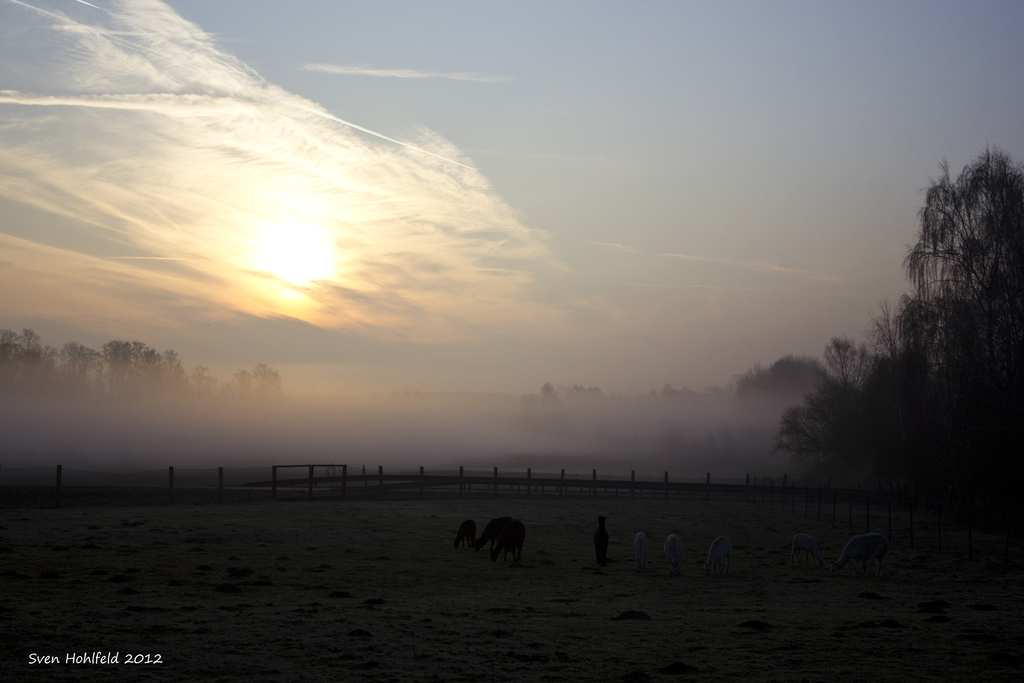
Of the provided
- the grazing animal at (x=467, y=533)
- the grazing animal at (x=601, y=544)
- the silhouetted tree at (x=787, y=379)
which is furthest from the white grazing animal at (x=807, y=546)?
the silhouetted tree at (x=787, y=379)

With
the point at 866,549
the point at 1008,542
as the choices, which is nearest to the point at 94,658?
the point at 866,549

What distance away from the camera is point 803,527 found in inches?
1282

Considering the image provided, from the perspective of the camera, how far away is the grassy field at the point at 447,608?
30.7 ft

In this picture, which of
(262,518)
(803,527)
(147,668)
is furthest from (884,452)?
(147,668)

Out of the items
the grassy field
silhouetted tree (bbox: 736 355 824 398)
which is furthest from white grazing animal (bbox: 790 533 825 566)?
silhouetted tree (bbox: 736 355 824 398)

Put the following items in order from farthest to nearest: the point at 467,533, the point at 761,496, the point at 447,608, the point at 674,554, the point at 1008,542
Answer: the point at 761,496
the point at 1008,542
the point at 467,533
the point at 674,554
the point at 447,608

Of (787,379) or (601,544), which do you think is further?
(787,379)

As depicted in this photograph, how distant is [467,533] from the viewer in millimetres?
23469

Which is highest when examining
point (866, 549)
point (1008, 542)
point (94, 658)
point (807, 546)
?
point (94, 658)

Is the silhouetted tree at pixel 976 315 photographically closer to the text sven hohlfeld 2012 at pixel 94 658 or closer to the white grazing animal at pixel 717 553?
the white grazing animal at pixel 717 553

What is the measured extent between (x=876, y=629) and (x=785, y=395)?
431 ft

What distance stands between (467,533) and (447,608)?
389 inches

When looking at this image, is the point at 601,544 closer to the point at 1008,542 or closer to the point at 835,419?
the point at 1008,542

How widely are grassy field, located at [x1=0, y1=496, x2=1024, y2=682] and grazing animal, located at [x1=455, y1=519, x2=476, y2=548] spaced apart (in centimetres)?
80
